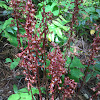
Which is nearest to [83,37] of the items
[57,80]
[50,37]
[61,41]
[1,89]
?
[61,41]

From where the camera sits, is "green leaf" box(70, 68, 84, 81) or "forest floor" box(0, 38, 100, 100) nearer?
"green leaf" box(70, 68, 84, 81)

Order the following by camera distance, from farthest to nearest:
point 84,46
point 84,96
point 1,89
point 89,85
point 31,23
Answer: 1. point 84,46
2. point 89,85
3. point 84,96
4. point 1,89
5. point 31,23

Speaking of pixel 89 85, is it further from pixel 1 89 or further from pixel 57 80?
pixel 1 89

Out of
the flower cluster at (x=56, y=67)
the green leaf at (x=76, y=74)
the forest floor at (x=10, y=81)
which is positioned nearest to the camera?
the flower cluster at (x=56, y=67)

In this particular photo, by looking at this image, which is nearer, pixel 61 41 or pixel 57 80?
pixel 57 80

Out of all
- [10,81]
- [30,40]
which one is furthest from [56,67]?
[10,81]

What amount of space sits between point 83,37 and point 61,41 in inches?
44.0

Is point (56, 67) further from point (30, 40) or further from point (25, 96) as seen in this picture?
point (25, 96)

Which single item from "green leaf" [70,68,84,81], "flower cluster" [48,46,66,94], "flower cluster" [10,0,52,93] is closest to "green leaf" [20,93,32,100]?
"flower cluster" [10,0,52,93]

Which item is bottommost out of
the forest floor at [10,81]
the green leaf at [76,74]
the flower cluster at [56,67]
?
the forest floor at [10,81]

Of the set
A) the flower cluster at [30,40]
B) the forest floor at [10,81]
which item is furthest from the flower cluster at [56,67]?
the forest floor at [10,81]

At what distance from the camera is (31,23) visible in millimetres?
1076

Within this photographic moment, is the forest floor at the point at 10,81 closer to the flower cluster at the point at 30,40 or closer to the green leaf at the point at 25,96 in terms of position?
the green leaf at the point at 25,96

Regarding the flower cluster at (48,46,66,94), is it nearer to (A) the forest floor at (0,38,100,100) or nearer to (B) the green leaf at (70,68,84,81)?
(B) the green leaf at (70,68,84,81)
